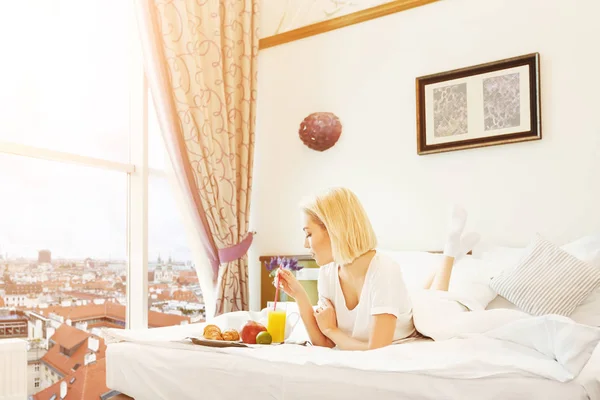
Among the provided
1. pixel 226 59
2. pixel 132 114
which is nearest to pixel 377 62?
pixel 226 59

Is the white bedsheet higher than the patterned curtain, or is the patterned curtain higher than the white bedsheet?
the patterned curtain

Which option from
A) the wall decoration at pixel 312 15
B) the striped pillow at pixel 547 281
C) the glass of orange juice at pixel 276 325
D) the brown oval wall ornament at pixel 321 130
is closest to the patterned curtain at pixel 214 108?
the wall decoration at pixel 312 15

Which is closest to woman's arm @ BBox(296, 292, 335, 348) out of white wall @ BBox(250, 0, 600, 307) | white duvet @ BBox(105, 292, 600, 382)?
white duvet @ BBox(105, 292, 600, 382)

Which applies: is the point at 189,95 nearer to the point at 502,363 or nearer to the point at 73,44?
the point at 73,44

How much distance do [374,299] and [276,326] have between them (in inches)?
19.3

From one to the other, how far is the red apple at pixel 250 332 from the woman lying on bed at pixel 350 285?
7.3 inches

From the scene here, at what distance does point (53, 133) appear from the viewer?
305 centimetres

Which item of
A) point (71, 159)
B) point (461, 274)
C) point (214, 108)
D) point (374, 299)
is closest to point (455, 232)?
point (461, 274)

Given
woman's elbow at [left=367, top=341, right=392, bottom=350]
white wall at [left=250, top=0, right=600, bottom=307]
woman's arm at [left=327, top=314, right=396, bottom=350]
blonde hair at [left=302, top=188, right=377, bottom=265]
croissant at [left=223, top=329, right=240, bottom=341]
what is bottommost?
croissant at [left=223, top=329, right=240, bottom=341]

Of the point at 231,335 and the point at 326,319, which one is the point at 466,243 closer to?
the point at 326,319

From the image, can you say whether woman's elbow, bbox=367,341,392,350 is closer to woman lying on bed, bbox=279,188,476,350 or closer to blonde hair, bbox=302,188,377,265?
woman lying on bed, bbox=279,188,476,350

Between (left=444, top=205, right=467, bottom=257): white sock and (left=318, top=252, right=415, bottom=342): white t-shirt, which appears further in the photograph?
(left=444, top=205, right=467, bottom=257): white sock

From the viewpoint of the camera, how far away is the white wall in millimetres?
2750

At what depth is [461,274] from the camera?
259 centimetres
